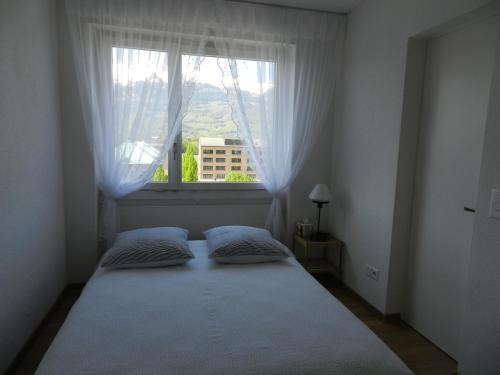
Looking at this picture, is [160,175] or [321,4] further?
[160,175]

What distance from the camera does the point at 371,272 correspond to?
268 centimetres

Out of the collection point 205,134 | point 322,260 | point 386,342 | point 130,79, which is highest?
point 130,79

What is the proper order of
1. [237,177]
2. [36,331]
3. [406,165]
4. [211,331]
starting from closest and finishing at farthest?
[211,331] → [36,331] → [406,165] → [237,177]

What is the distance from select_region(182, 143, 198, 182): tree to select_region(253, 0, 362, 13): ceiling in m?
1.40

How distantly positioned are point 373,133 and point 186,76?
63.8 inches

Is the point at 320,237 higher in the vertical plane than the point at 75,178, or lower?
lower

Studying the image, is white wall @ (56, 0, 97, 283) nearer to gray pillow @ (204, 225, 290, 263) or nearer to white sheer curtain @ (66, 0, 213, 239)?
white sheer curtain @ (66, 0, 213, 239)

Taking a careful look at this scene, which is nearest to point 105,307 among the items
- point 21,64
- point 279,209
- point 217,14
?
point 21,64

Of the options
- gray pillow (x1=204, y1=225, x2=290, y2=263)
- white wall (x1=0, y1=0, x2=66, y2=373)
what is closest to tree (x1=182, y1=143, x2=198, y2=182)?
gray pillow (x1=204, y1=225, x2=290, y2=263)

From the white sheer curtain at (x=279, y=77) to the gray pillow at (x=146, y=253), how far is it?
1.07m

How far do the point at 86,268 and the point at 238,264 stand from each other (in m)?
1.44

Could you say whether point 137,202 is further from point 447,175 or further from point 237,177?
point 447,175

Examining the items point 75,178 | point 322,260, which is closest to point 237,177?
point 322,260

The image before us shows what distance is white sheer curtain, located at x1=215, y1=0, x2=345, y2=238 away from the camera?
112 inches
